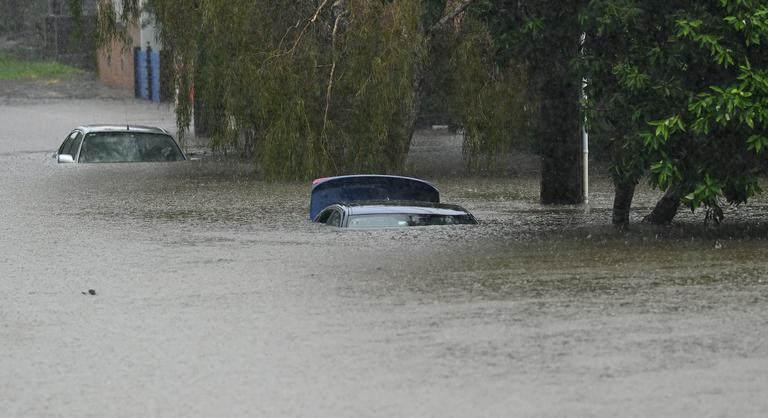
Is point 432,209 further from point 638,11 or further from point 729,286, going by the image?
point 729,286

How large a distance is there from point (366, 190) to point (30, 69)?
2111 inches

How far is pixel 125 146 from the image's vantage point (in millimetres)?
25078

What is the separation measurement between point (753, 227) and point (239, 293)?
23.5 ft

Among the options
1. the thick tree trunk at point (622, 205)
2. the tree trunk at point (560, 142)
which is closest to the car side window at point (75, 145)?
the tree trunk at point (560, 142)

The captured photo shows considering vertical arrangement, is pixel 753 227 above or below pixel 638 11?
below

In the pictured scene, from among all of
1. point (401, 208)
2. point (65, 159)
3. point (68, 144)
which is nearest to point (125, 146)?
point (65, 159)

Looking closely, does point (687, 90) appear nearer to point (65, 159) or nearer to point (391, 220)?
point (391, 220)

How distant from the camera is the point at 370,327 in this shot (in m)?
11.1

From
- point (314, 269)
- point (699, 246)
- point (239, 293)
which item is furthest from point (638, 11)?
point (239, 293)

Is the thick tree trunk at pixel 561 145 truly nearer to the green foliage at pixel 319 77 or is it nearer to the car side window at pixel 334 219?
the green foliage at pixel 319 77

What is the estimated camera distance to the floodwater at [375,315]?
888 centimetres

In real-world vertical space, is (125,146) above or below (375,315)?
below

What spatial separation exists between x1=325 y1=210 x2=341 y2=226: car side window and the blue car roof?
23cm

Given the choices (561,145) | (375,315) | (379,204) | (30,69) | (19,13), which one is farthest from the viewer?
(19,13)
